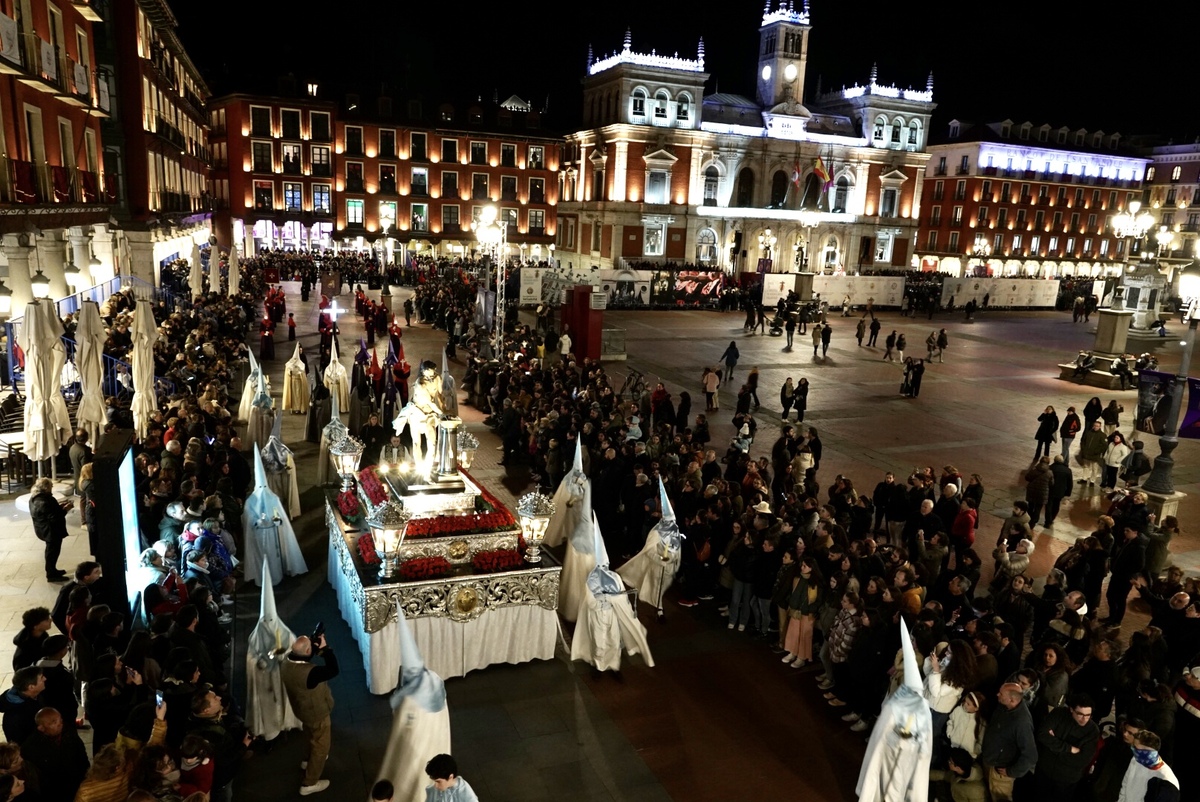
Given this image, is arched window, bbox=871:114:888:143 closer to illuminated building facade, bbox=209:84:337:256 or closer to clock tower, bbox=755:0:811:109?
clock tower, bbox=755:0:811:109

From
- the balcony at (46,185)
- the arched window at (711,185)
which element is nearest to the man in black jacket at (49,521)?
the balcony at (46,185)

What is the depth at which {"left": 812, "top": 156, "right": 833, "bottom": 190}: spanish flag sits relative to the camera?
56.5 meters

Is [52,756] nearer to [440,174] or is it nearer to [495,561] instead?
[495,561]

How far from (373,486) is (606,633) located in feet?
10.3

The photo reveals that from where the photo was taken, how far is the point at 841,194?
61.3 metres

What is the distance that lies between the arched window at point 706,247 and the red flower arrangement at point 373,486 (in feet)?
164

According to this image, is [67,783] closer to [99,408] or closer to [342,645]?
[342,645]

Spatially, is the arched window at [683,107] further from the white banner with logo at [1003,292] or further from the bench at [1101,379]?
the bench at [1101,379]

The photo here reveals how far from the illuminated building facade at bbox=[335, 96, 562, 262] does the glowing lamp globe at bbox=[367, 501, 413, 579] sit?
51.7 metres

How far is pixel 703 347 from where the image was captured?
3017 centimetres

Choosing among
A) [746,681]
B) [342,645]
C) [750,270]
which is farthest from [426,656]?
[750,270]

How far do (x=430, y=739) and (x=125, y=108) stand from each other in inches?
1159

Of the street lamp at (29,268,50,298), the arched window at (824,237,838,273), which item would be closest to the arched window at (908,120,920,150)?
the arched window at (824,237,838,273)

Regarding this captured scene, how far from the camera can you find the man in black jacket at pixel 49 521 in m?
8.76
